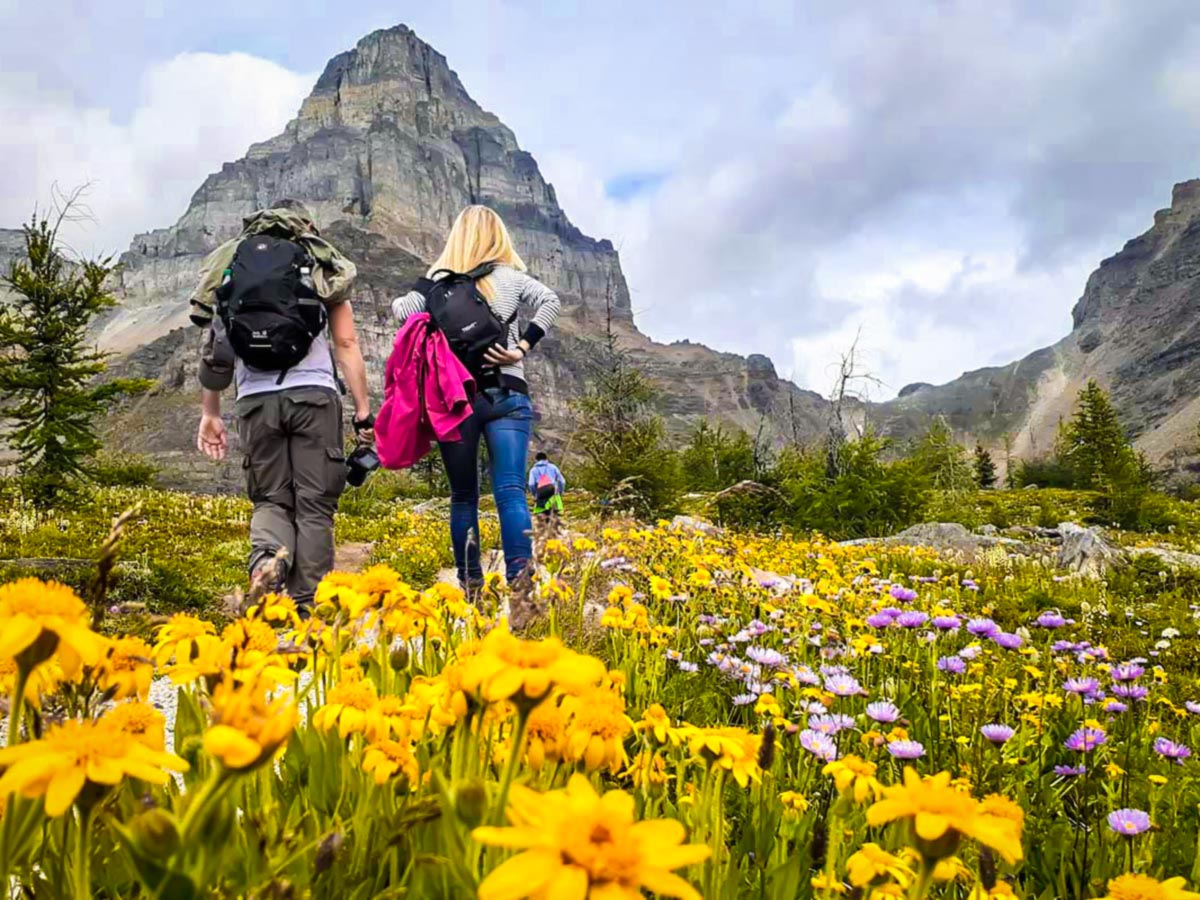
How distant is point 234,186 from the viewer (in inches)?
7057

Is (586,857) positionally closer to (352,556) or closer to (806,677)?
(806,677)

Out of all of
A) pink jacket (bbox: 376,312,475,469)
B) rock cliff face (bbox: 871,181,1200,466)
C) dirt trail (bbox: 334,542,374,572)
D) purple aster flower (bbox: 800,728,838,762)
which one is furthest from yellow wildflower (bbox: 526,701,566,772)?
rock cliff face (bbox: 871,181,1200,466)

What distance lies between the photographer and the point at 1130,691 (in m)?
2.46

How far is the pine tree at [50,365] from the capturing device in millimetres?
10328

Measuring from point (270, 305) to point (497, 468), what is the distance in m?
1.62

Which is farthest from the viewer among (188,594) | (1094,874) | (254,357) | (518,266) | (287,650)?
(188,594)

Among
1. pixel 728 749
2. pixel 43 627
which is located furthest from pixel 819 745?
pixel 43 627

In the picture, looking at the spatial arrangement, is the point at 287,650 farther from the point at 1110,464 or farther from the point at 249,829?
the point at 1110,464

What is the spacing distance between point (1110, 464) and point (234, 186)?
202498 mm

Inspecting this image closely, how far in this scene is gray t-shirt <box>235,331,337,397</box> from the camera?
13.1ft

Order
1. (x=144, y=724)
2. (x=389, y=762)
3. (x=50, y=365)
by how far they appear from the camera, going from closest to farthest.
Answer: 1. (x=144, y=724)
2. (x=389, y=762)
3. (x=50, y=365)

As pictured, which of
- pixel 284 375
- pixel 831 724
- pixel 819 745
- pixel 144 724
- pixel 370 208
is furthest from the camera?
pixel 370 208

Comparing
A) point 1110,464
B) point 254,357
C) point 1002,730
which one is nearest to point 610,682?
point 1002,730

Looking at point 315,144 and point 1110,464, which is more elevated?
point 315,144
